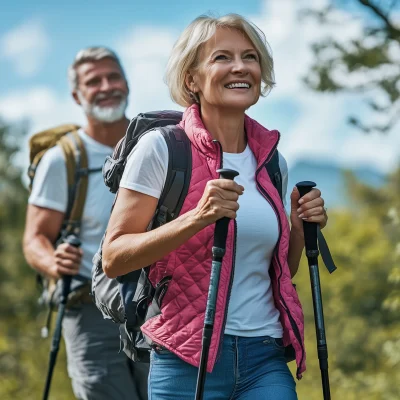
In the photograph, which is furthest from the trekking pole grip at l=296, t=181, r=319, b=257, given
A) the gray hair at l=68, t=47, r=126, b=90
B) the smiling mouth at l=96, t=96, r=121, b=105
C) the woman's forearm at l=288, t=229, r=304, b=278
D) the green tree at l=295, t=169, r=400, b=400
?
the green tree at l=295, t=169, r=400, b=400

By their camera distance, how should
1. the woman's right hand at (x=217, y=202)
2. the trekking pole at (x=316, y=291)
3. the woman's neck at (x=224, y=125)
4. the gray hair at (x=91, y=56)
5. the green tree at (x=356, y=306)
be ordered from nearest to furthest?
the woman's right hand at (x=217, y=202) < the trekking pole at (x=316, y=291) < the woman's neck at (x=224, y=125) < the gray hair at (x=91, y=56) < the green tree at (x=356, y=306)

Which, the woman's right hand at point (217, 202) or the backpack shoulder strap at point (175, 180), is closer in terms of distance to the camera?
the woman's right hand at point (217, 202)

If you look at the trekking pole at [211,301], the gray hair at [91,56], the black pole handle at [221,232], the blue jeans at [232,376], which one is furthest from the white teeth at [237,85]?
the gray hair at [91,56]

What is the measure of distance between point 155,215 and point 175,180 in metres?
0.19

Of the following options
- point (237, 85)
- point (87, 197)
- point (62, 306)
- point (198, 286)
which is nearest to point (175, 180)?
point (198, 286)

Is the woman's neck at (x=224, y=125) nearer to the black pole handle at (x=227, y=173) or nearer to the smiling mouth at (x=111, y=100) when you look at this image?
the black pole handle at (x=227, y=173)

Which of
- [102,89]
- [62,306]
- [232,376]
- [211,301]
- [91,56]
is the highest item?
[91,56]

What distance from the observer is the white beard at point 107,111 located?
6582mm

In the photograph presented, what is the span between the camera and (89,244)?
6.22 meters

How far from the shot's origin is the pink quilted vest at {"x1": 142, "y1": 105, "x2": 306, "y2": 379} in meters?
3.79

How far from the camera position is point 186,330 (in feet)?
12.5

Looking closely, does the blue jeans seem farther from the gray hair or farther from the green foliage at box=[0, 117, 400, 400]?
the green foliage at box=[0, 117, 400, 400]

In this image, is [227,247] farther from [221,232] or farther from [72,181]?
[72,181]

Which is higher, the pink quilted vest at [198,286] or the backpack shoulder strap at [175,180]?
the backpack shoulder strap at [175,180]
